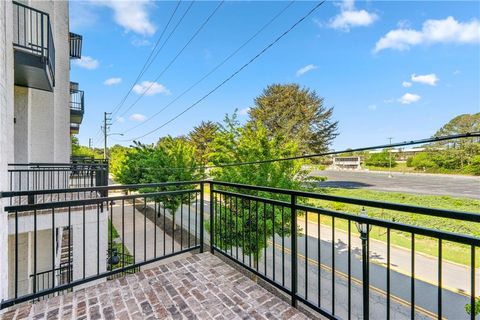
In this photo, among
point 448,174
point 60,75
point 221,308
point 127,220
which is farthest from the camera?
point 448,174

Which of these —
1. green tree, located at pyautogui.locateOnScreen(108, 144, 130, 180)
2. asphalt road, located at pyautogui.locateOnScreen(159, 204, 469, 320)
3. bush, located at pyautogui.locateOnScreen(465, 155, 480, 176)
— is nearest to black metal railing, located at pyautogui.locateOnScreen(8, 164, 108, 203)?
asphalt road, located at pyautogui.locateOnScreen(159, 204, 469, 320)

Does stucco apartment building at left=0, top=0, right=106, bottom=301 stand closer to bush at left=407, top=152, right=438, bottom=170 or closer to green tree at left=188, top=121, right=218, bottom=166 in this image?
green tree at left=188, top=121, right=218, bottom=166

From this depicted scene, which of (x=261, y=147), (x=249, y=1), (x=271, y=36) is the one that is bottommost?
(x=261, y=147)

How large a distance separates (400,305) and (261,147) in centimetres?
607

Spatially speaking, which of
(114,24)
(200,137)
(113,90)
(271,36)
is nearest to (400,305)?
(271,36)

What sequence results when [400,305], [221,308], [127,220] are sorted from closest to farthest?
[221,308]
[400,305]
[127,220]

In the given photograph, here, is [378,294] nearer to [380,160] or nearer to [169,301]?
[169,301]

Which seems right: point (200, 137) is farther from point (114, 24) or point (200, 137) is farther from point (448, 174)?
point (448, 174)

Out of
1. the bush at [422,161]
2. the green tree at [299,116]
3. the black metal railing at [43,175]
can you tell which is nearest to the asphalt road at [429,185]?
the bush at [422,161]

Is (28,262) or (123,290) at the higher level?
(123,290)

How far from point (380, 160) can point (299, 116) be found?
2192cm

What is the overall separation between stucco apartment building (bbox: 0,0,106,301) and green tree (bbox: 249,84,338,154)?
2046 cm

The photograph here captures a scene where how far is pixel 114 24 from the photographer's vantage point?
10.6 m

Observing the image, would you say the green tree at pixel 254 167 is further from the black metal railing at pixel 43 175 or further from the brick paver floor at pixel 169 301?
the brick paver floor at pixel 169 301
